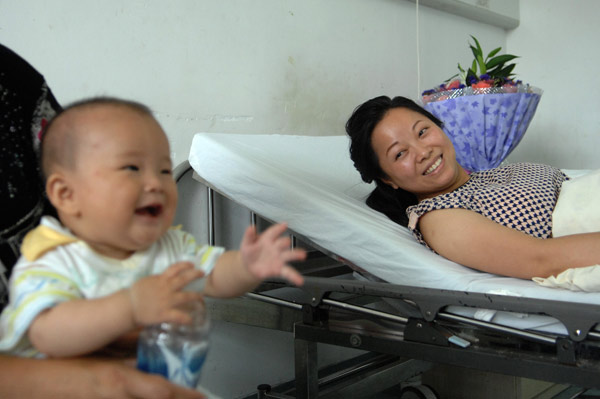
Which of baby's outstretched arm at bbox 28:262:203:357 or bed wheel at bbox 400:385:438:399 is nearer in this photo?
baby's outstretched arm at bbox 28:262:203:357

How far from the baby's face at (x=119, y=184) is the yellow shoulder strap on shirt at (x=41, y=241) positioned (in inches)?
1.4

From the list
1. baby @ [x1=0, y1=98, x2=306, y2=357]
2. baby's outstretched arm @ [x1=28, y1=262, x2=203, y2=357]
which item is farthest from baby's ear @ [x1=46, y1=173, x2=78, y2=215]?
baby's outstretched arm @ [x1=28, y1=262, x2=203, y2=357]

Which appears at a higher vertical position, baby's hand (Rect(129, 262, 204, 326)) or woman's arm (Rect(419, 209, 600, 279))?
baby's hand (Rect(129, 262, 204, 326))

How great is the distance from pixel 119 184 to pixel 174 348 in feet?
0.76

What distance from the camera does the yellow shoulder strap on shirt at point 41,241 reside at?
0.75 m

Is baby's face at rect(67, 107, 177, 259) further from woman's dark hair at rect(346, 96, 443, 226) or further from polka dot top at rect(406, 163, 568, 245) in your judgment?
woman's dark hair at rect(346, 96, 443, 226)

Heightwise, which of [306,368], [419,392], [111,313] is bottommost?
[419,392]

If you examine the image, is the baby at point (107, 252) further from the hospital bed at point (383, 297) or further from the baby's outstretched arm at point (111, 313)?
the hospital bed at point (383, 297)

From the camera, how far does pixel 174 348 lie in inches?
27.3

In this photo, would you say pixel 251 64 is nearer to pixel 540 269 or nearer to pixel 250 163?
pixel 250 163

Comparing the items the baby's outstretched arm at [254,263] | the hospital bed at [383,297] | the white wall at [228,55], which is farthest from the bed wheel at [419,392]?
the baby's outstretched arm at [254,263]

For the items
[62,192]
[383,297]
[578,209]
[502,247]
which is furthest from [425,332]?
[62,192]

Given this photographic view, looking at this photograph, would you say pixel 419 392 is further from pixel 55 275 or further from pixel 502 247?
pixel 55 275

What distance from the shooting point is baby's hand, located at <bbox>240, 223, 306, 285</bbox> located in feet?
2.34
